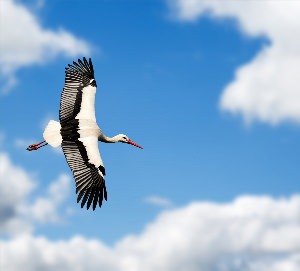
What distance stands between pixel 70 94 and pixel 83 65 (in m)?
2.13

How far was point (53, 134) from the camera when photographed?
2491 cm

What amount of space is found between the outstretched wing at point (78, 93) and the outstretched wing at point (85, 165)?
1095mm

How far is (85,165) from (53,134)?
215cm

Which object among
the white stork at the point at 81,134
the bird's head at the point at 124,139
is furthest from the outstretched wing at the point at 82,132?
the bird's head at the point at 124,139

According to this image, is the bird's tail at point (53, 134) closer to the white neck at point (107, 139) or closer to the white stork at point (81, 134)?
the white stork at point (81, 134)

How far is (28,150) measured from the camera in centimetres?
2727

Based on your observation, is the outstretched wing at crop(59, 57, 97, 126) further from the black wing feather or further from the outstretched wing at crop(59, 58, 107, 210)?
the black wing feather

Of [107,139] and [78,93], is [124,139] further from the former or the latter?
[78,93]

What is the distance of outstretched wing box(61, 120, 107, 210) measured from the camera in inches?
897

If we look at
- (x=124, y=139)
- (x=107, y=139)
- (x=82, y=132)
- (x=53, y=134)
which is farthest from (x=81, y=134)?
(x=124, y=139)

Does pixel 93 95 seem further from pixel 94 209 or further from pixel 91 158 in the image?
pixel 94 209

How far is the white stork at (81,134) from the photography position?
23.2 meters

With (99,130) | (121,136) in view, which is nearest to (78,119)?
(99,130)

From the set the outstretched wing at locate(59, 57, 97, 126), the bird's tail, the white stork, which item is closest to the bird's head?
the white stork
